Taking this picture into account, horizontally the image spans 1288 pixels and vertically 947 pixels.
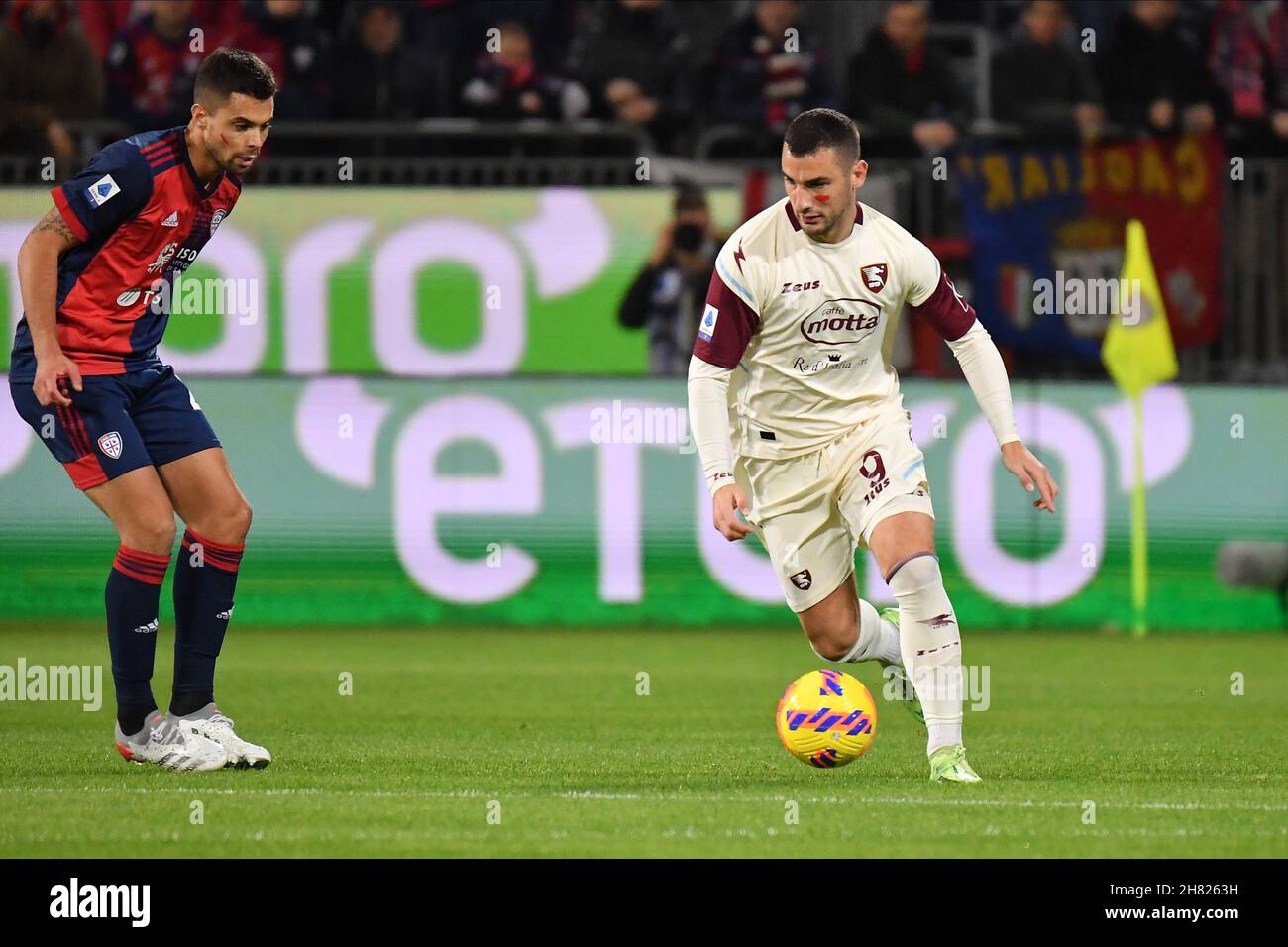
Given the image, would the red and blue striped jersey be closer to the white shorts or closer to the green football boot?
the white shorts

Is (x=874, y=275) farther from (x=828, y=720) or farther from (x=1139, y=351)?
(x=1139, y=351)

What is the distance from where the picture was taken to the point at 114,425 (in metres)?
7.67

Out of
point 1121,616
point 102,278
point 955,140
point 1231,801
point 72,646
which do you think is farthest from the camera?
point 955,140

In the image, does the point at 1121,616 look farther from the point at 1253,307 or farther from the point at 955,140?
the point at 955,140

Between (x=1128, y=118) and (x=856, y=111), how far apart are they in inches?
84.0

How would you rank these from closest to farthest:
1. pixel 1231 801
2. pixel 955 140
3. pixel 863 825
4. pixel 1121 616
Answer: pixel 863 825, pixel 1231 801, pixel 1121 616, pixel 955 140

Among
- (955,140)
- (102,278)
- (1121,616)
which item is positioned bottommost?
(1121,616)

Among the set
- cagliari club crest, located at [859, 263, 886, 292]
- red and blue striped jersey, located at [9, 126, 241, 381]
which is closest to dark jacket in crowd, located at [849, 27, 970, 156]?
cagliari club crest, located at [859, 263, 886, 292]

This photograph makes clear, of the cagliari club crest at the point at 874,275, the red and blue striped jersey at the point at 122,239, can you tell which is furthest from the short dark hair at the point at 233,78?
the cagliari club crest at the point at 874,275

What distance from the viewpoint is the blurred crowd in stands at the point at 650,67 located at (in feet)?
51.8

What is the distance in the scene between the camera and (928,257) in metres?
7.79

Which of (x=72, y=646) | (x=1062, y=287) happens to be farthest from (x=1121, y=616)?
(x=72, y=646)

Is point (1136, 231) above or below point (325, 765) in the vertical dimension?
above

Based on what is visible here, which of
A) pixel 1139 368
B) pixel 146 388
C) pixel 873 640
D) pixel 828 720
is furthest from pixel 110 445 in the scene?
pixel 1139 368
